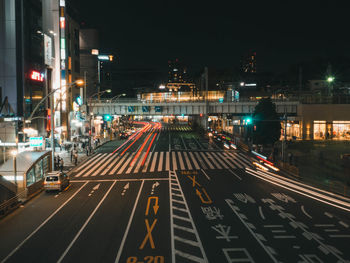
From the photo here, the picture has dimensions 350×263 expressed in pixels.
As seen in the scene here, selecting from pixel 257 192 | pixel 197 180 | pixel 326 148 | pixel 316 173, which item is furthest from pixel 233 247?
pixel 326 148

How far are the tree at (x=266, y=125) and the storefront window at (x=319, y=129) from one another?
13.8m

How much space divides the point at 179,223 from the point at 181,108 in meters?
49.8

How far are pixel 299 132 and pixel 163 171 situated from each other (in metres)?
41.3

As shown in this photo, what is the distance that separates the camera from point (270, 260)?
11812mm

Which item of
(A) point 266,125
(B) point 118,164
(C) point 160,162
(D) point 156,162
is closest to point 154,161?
(D) point 156,162

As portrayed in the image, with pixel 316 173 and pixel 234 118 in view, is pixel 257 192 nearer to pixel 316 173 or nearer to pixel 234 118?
pixel 316 173

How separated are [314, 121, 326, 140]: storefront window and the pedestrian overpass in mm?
4600

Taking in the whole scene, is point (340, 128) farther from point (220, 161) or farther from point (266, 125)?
point (220, 161)

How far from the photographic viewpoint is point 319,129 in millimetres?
62906

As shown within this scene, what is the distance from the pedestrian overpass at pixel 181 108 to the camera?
63719 mm

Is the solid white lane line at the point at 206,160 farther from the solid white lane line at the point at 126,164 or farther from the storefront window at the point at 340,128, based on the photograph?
the storefront window at the point at 340,128

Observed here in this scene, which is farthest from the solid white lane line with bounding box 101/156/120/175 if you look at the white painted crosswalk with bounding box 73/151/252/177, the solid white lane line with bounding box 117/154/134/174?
the solid white lane line with bounding box 117/154/134/174

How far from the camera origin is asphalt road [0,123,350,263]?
1252cm

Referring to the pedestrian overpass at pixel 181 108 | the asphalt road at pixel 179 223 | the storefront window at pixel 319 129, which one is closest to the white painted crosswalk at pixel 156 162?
the asphalt road at pixel 179 223
